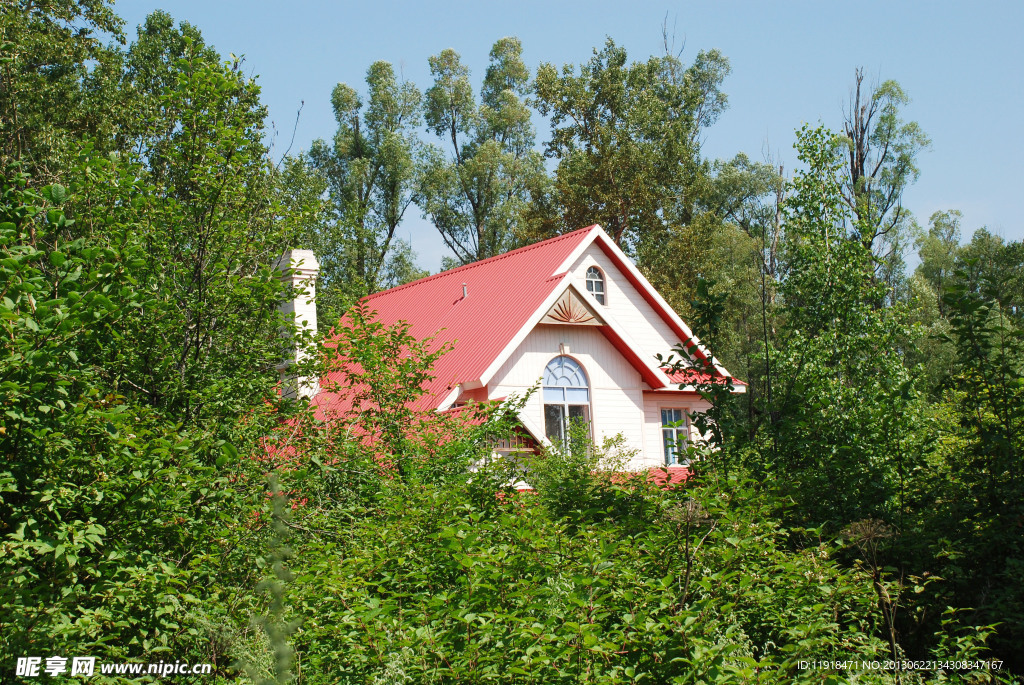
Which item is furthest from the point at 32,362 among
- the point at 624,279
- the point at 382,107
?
the point at 382,107

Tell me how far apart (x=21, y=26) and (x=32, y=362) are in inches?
690

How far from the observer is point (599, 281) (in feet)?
76.2

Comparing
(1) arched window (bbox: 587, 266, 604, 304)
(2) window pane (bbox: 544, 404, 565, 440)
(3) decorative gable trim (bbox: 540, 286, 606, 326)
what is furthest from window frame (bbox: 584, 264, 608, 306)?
(2) window pane (bbox: 544, 404, 565, 440)

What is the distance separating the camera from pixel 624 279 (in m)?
23.5

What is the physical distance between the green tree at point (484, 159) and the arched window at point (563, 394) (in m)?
20.3

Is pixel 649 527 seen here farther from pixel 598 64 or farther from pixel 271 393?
pixel 598 64

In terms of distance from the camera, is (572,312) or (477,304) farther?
(477,304)

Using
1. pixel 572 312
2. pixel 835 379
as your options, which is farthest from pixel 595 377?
pixel 835 379

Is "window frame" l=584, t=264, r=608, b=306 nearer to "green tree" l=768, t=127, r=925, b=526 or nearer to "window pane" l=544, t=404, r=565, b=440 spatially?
"window pane" l=544, t=404, r=565, b=440

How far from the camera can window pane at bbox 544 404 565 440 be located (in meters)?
19.5

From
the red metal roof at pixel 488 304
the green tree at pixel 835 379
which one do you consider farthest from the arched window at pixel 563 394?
the green tree at pixel 835 379

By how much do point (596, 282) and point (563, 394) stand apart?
14.8 feet

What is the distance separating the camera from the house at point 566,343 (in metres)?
18.9

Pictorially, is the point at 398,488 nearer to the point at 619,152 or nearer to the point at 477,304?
the point at 477,304
